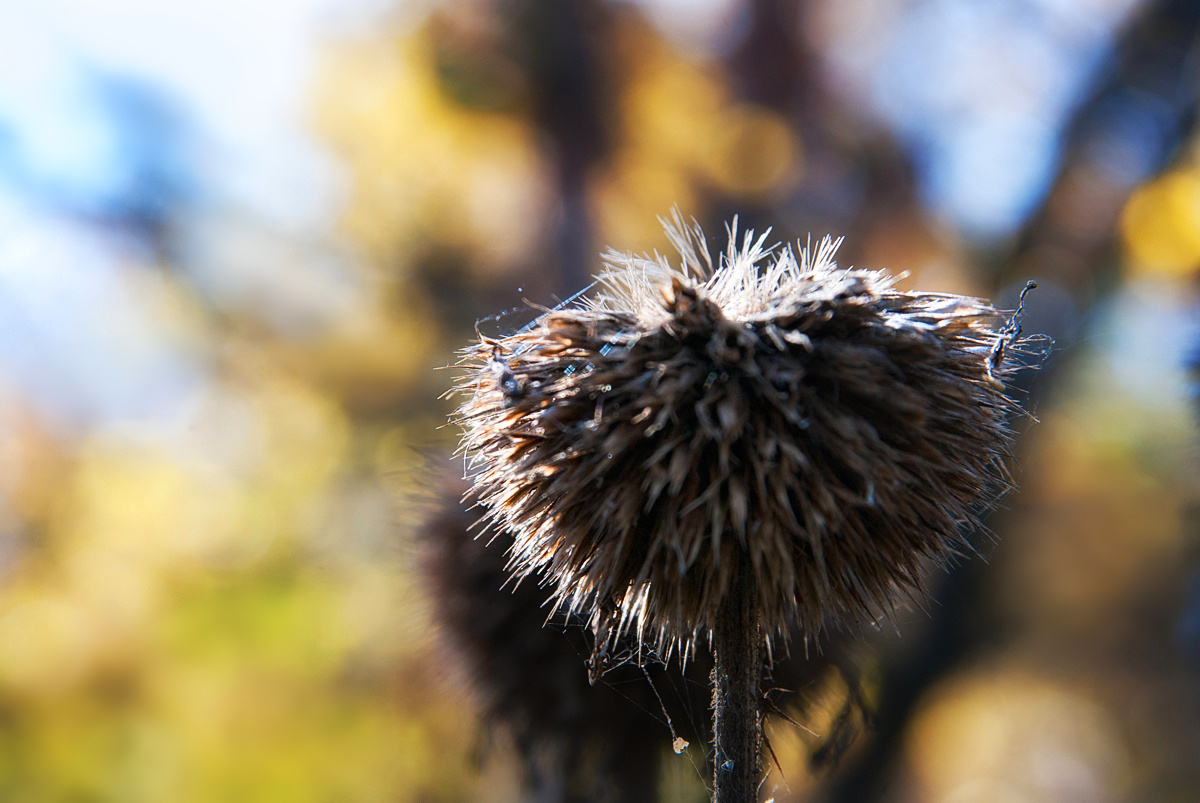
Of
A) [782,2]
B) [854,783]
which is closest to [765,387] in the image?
[854,783]

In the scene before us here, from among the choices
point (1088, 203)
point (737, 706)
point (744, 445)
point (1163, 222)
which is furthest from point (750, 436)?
point (1088, 203)

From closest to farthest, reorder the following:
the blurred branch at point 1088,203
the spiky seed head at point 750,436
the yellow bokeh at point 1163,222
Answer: the spiky seed head at point 750,436
the yellow bokeh at point 1163,222
the blurred branch at point 1088,203

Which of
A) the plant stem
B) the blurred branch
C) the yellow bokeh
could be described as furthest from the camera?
the blurred branch

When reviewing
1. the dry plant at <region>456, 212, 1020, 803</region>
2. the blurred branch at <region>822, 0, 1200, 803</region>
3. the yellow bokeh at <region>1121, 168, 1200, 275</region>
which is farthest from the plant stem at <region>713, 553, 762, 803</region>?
the yellow bokeh at <region>1121, 168, 1200, 275</region>

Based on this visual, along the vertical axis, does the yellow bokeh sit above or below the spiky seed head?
above

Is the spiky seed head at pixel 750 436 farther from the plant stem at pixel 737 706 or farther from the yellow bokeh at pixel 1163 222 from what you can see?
the yellow bokeh at pixel 1163 222

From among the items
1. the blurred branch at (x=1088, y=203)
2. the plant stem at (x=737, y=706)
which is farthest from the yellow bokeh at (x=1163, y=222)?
the plant stem at (x=737, y=706)

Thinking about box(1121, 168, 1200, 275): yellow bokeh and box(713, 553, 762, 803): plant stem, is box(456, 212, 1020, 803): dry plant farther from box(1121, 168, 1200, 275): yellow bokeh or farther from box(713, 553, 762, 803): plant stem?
box(1121, 168, 1200, 275): yellow bokeh

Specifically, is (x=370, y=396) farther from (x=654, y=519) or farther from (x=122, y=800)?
(x=654, y=519)
